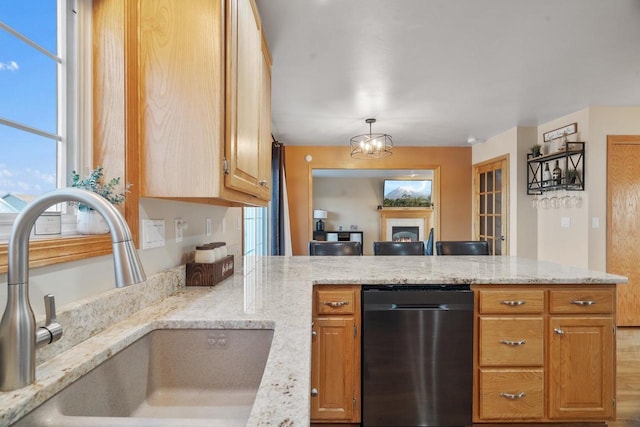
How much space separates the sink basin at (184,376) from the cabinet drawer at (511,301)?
1257 mm

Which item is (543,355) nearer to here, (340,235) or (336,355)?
(336,355)

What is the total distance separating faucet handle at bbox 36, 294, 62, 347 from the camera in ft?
2.08

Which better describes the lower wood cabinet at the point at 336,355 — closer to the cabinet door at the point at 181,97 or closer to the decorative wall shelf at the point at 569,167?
the cabinet door at the point at 181,97

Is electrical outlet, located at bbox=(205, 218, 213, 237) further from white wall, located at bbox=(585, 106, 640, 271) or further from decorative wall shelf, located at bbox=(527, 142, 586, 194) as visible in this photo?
white wall, located at bbox=(585, 106, 640, 271)

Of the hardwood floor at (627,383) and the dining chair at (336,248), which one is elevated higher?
the dining chair at (336,248)

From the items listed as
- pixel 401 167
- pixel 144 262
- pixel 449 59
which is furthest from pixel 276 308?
pixel 401 167

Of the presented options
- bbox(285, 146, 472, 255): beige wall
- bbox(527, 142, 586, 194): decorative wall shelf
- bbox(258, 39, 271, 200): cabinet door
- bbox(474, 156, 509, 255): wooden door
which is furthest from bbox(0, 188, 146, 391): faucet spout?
bbox(474, 156, 509, 255): wooden door

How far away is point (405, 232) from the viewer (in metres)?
8.83

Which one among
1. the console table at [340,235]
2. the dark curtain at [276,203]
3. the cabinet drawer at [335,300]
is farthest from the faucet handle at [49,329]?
the console table at [340,235]

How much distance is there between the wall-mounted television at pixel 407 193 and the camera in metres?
8.68

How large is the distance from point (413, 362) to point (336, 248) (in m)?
1.15

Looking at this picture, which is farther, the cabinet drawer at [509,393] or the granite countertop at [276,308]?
the cabinet drawer at [509,393]

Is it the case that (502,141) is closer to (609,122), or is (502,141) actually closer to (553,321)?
(609,122)

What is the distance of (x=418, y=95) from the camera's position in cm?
309
